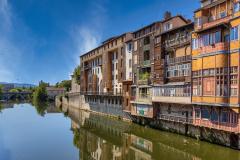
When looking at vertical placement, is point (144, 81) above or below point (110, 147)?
above

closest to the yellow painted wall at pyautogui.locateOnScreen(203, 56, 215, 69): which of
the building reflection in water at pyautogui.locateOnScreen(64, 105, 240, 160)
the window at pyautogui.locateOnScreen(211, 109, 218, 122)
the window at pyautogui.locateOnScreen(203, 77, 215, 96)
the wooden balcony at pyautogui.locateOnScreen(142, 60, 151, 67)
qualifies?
the window at pyautogui.locateOnScreen(203, 77, 215, 96)

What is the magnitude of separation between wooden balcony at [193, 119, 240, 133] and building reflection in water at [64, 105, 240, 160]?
2.01 meters

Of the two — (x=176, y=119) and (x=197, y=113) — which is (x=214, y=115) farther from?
(x=176, y=119)

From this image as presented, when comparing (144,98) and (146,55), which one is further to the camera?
(146,55)

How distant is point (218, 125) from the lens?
2964 centimetres

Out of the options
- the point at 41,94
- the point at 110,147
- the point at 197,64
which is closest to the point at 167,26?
the point at 197,64

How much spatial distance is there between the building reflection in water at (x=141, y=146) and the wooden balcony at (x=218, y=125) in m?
2.01

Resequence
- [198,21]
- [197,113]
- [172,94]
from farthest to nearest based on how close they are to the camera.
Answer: [172,94]
[198,21]
[197,113]

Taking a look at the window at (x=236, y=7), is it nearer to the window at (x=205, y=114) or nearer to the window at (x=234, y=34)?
the window at (x=234, y=34)

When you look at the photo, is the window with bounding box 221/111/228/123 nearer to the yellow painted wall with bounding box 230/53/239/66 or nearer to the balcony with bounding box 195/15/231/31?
the yellow painted wall with bounding box 230/53/239/66

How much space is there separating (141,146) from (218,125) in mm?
9090

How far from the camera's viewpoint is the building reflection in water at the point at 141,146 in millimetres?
27688

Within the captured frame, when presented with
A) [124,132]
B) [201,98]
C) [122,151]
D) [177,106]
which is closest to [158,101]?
[177,106]

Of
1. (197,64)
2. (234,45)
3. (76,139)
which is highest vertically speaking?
(234,45)
